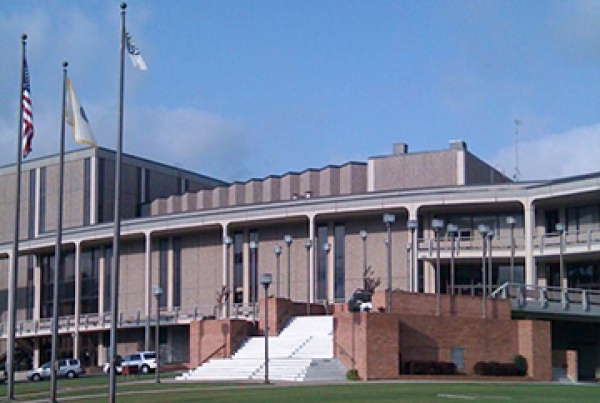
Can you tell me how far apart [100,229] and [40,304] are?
38.0ft

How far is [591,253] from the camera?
196ft

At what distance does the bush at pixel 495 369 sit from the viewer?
44.8m

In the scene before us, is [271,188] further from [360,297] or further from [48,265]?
[360,297]

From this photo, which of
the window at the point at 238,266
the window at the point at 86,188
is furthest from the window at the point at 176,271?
the window at the point at 86,188

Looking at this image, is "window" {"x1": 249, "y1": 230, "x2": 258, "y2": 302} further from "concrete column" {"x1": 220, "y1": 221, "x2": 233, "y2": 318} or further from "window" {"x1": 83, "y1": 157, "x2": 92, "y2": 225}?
"window" {"x1": 83, "y1": 157, "x2": 92, "y2": 225}

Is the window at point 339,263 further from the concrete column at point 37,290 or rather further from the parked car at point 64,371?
the concrete column at point 37,290

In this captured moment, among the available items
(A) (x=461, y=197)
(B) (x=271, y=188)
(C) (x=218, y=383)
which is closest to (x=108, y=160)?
(B) (x=271, y=188)

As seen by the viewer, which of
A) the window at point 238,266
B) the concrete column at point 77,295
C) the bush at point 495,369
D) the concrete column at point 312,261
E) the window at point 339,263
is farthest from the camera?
the concrete column at point 77,295

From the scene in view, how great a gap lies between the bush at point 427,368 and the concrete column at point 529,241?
60.7ft

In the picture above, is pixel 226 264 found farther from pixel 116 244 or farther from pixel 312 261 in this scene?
pixel 116 244

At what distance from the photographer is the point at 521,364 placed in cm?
4625

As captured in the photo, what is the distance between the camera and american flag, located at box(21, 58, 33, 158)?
119 feet

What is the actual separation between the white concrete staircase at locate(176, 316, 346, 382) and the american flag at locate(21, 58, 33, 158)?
46.3 feet

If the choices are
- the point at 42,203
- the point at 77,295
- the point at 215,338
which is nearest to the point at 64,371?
the point at 77,295
